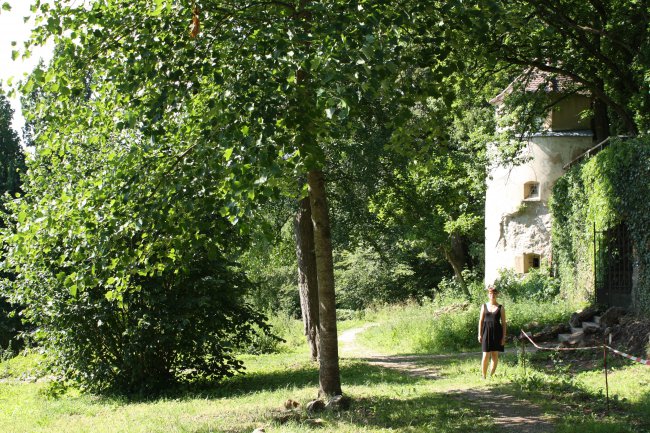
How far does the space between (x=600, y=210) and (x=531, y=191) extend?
9.43 m

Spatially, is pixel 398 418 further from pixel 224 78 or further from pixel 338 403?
pixel 224 78

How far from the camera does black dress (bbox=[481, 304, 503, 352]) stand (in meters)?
12.2

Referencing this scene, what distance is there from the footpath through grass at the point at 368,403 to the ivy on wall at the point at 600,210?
13.3 feet

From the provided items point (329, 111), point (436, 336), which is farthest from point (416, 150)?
point (436, 336)

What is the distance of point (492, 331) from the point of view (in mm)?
12180

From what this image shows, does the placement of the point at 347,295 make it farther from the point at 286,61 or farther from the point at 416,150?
the point at 286,61

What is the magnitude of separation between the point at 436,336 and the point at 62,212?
551 inches

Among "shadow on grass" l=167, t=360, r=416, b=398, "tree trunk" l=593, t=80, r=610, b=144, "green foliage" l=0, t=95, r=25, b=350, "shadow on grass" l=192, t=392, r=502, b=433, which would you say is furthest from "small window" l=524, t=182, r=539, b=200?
"green foliage" l=0, t=95, r=25, b=350

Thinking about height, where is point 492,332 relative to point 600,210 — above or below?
below

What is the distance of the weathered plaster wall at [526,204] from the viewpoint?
88.8ft

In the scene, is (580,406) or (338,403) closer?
(580,406)

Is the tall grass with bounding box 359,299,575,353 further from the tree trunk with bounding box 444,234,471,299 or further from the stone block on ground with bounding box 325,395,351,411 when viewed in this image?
the tree trunk with bounding box 444,234,471,299

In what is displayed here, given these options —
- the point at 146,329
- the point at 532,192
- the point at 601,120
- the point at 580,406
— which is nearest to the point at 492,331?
the point at 580,406

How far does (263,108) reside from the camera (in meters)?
7.05
